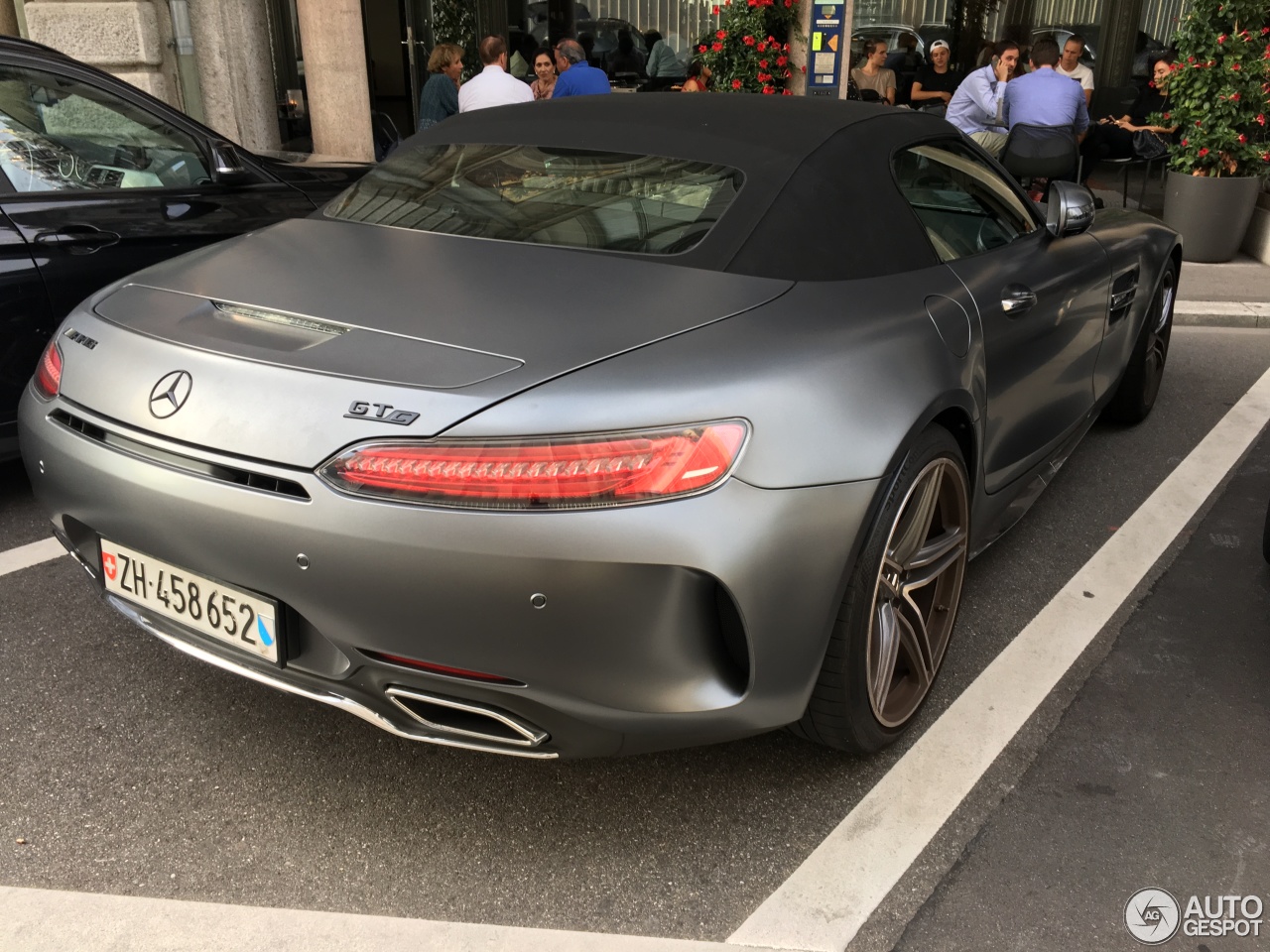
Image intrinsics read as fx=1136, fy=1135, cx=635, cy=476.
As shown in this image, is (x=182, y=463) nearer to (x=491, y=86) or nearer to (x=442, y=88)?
(x=491, y=86)

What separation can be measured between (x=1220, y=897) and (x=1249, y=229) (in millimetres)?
8523

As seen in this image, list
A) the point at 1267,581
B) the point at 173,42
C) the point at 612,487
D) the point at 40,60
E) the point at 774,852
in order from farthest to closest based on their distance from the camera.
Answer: the point at 173,42 < the point at 40,60 < the point at 1267,581 < the point at 774,852 < the point at 612,487

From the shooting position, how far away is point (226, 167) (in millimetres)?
4359

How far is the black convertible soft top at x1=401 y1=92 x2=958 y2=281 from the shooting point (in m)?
2.57

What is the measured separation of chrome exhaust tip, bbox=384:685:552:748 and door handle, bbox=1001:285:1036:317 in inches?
69.2

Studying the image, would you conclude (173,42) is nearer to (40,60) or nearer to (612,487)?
(40,60)

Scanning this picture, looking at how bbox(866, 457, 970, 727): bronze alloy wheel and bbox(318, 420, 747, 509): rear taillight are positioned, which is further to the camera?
bbox(866, 457, 970, 727): bronze alloy wheel

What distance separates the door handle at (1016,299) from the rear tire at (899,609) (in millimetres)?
568

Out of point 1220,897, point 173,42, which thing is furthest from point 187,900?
point 173,42

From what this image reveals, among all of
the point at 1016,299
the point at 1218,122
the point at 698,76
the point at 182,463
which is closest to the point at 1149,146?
the point at 1218,122

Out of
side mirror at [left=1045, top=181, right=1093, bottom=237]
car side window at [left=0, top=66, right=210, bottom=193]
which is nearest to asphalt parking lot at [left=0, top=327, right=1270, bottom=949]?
side mirror at [left=1045, top=181, right=1093, bottom=237]

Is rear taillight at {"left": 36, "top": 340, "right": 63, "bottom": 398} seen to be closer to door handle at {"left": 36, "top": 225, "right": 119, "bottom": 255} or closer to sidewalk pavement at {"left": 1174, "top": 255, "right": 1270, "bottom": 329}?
door handle at {"left": 36, "top": 225, "right": 119, "bottom": 255}

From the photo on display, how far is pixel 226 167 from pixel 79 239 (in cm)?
67

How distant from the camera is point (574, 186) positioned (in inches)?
112
